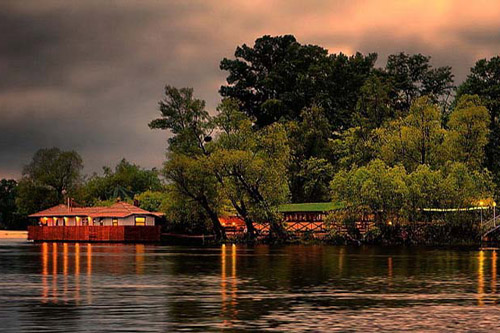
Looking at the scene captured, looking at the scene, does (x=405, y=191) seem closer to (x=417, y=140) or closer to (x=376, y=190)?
(x=376, y=190)

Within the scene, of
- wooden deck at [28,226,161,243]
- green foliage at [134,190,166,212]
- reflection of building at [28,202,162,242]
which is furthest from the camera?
green foliage at [134,190,166,212]

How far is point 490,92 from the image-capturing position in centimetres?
13988

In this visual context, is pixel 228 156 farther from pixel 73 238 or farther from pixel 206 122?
pixel 73 238

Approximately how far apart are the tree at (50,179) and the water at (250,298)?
121 meters

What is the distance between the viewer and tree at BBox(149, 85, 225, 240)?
115 meters

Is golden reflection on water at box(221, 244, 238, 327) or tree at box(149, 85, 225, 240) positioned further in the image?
tree at box(149, 85, 225, 240)

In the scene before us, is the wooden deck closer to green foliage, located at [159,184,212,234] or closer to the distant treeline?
the distant treeline

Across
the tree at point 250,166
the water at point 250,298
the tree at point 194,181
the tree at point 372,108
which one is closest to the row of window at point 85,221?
the tree at point 194,181

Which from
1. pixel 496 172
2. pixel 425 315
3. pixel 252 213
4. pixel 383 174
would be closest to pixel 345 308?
pixel 425 315

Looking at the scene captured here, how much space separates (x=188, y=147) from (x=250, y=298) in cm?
8346

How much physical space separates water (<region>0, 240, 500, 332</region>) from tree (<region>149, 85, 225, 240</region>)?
57.2 metres

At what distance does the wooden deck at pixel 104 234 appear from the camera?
136375 mm

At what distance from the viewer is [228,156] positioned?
360ft

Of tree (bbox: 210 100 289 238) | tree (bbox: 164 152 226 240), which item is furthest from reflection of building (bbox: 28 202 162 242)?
tree (bbox: 210 100 289 238)
